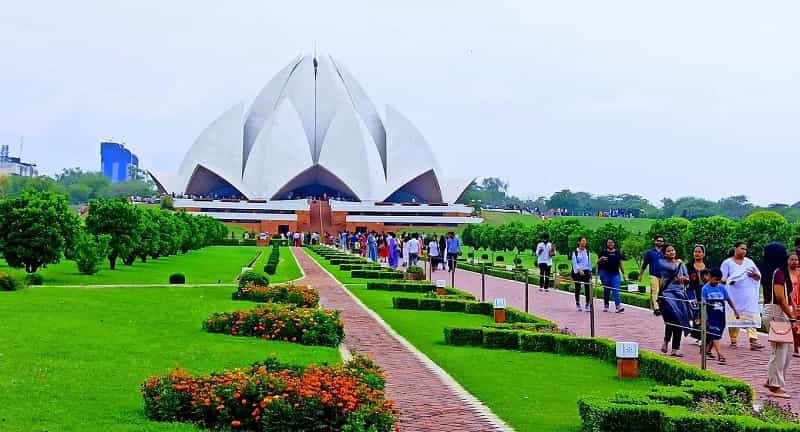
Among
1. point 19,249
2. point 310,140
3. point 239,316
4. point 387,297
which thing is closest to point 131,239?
point 19,249

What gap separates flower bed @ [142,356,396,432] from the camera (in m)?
3.84

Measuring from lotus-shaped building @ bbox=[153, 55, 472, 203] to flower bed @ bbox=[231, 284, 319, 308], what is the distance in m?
41.3

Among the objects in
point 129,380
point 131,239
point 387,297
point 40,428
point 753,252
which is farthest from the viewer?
point 753,252

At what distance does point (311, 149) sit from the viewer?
2141 inches

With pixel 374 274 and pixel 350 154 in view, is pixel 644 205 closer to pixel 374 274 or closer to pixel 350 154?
pixel 350 154

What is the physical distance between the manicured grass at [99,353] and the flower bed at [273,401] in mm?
139

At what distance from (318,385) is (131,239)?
550 inches

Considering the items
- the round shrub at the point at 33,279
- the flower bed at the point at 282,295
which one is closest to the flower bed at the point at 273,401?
the flower bed at the point at 282,295

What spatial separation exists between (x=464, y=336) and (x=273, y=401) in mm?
3876

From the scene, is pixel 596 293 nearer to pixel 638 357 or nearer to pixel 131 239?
pixel 638 357

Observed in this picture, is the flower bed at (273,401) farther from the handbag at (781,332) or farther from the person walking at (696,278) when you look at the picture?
the person walking at (696,278)

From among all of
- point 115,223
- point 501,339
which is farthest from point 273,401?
point 115,223

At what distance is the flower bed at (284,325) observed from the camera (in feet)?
23.5

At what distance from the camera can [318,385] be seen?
13.0 feet
